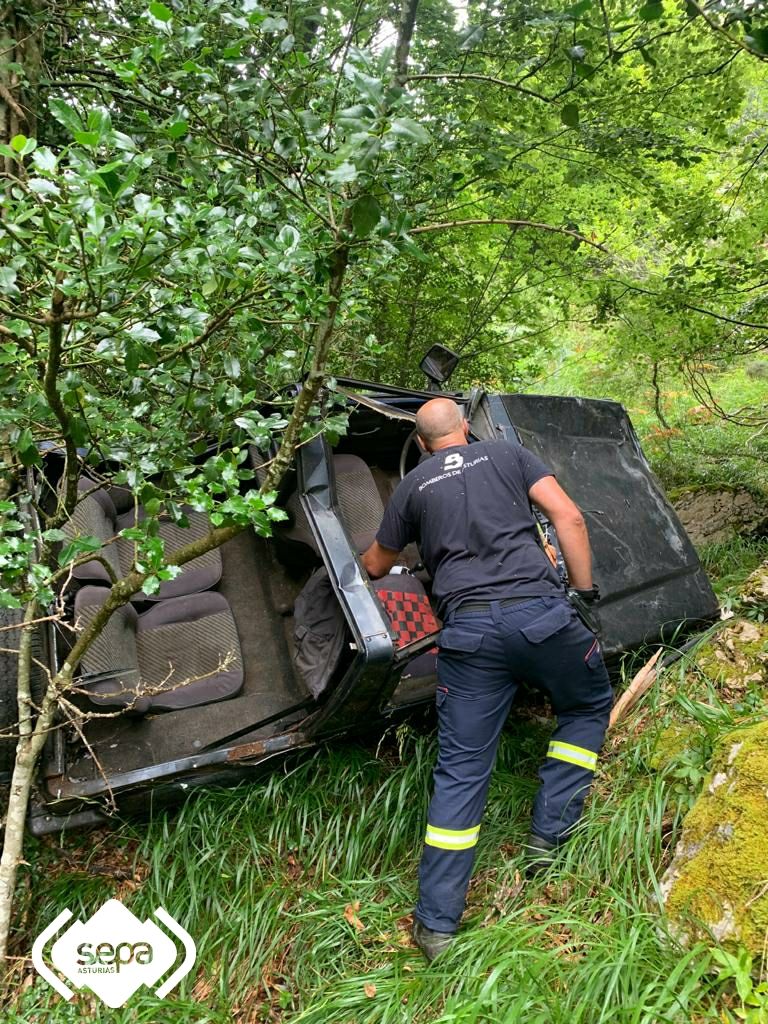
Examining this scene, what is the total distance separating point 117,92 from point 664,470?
16.0 ft

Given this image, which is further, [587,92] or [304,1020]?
[587,92]

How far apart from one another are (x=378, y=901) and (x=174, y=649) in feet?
4.77

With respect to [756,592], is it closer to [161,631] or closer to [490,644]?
[490,644]

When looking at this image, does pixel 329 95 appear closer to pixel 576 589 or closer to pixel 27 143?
pixel 27 143

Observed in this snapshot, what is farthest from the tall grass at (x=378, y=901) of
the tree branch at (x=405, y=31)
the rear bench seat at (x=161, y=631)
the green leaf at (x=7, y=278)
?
the tree branch at (x=405, y=31)

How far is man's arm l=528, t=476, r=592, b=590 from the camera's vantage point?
2.86m

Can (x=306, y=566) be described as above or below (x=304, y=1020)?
above

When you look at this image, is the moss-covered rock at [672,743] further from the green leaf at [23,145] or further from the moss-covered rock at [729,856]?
the green leaf at [23,145]

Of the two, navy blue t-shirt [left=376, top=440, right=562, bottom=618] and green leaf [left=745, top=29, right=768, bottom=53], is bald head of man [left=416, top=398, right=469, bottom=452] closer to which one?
navy blue t-shirt [left=376, top=440, right=562, bottom=618]

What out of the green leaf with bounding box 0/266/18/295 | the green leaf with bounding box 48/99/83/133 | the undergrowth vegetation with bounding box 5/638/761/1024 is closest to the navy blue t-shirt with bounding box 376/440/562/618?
the undergrowth vegetation with bounding box 5/638/761/1024

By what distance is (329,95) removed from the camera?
2469mm

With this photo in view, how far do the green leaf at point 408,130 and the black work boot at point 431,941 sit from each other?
235 cm

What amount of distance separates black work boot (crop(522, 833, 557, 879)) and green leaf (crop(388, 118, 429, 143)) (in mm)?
2332

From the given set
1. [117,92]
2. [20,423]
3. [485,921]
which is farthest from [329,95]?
[485,921]
